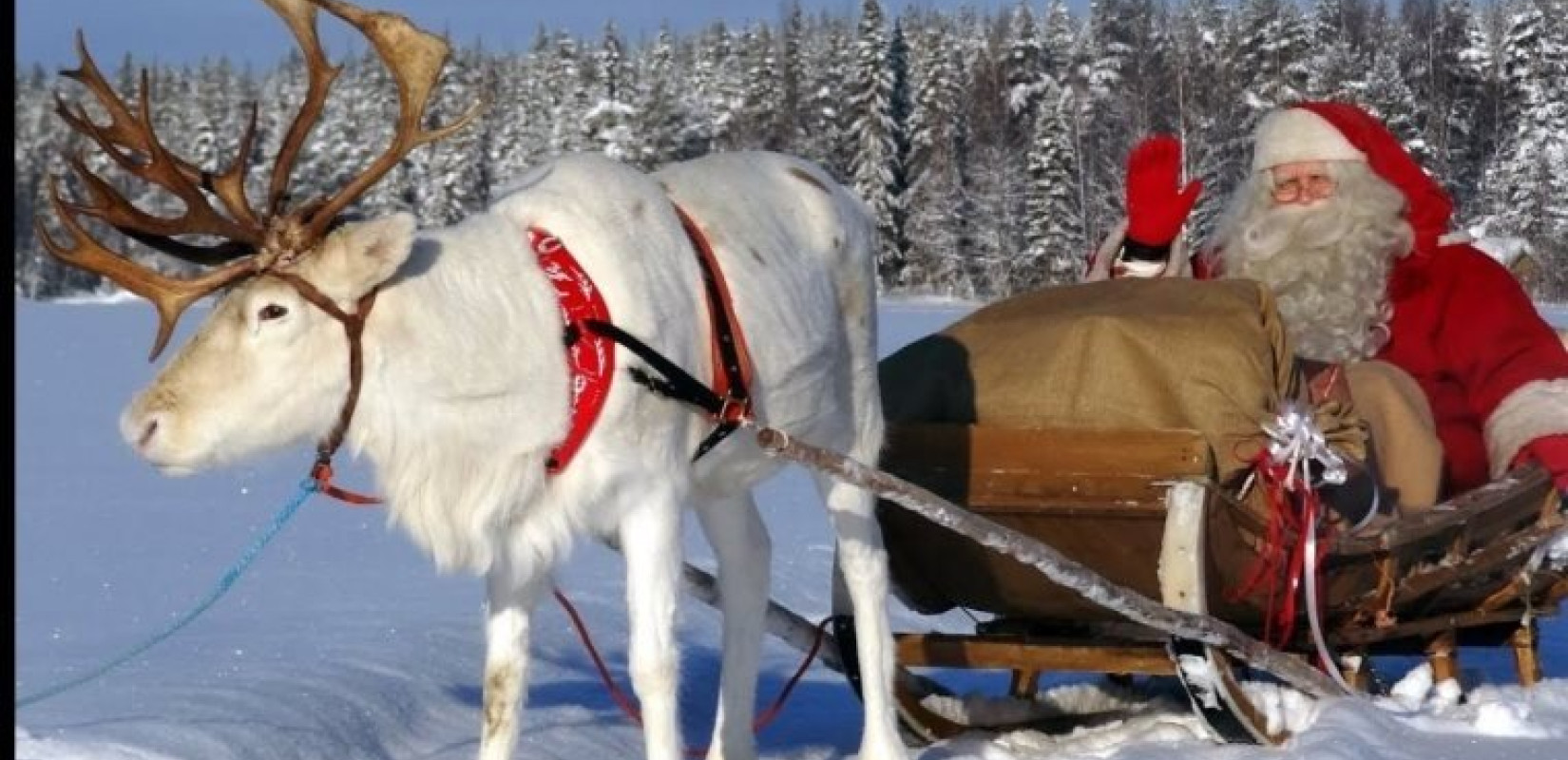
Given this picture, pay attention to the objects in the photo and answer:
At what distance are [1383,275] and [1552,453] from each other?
0.87 meters

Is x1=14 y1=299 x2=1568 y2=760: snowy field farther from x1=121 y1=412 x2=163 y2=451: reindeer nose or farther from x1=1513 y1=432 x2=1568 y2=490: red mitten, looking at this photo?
x1=1513 y1=432 x2=1568 y2=490: red mitten

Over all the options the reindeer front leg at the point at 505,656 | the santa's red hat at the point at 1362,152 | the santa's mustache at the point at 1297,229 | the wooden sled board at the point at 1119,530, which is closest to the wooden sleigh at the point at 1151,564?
the wooden sled board at the point at 1119,530

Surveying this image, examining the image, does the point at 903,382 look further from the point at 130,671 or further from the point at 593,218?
the point at 130,671

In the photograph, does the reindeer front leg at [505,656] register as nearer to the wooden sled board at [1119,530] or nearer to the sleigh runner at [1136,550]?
the sleigh runner at [1136,550]

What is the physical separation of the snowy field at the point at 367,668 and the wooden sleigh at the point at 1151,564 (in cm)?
22

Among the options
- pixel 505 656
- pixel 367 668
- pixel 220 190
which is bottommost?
pixel 367 668

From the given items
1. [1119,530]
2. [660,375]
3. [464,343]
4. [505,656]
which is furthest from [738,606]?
[464,343]

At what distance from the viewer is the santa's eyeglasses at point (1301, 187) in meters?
7.55

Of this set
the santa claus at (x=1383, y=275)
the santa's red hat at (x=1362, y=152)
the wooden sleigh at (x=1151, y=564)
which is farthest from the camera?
the santa's red hat at (x=1362, y=152)

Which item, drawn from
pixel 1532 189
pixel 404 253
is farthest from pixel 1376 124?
pixel 1532 189

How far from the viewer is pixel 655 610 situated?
495 cm

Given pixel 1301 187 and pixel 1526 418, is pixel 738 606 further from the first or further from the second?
pixel 1301 187

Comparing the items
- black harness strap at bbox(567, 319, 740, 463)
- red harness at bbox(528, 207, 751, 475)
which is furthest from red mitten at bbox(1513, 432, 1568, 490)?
black harness strap at bbox(567, 319, 740, 463)

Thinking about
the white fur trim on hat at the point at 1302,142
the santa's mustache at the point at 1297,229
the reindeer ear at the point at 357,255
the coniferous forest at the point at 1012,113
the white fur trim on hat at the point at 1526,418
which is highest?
the reindeer ear at the point at 357,255
